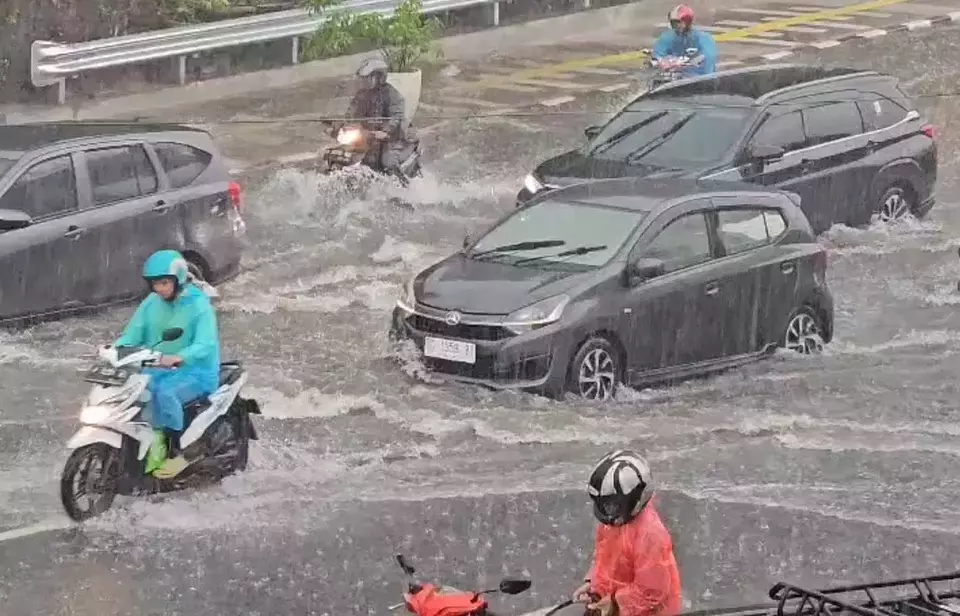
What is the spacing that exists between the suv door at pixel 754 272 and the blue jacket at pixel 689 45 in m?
5.72

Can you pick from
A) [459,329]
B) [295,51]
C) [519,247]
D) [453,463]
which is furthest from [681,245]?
[295,51]

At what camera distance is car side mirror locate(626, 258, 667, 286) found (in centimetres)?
1216

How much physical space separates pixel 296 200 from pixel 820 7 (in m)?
16.5

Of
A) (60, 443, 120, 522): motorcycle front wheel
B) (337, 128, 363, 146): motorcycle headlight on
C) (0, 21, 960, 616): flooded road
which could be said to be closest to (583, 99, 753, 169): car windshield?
→ (0, 21, 960, 616): flooded road

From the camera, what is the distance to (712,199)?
1296cm

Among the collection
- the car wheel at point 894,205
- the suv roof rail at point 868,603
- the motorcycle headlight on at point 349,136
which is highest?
the suv roof rail at point 868,603

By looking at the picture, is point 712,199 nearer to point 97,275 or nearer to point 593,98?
point 97,275

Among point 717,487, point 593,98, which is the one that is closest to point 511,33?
point 593,98

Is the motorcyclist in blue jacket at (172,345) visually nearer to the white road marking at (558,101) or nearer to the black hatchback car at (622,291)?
the black hatchback car at (622,291)

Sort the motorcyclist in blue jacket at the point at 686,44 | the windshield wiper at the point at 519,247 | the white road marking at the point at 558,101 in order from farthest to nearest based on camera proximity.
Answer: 1. the white road marking at the point at 558,101
2. the motorcyclist in blue jacket at the point at 686,44
3. the windshield wiper at the point at 519,247

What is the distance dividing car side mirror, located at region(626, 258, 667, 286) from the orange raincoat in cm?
593

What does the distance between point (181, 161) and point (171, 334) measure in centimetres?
538

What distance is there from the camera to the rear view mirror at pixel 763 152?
15805 millimetres

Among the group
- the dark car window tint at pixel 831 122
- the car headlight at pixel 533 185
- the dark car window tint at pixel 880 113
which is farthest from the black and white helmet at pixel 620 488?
the dark car window tint at pixel 880 113
